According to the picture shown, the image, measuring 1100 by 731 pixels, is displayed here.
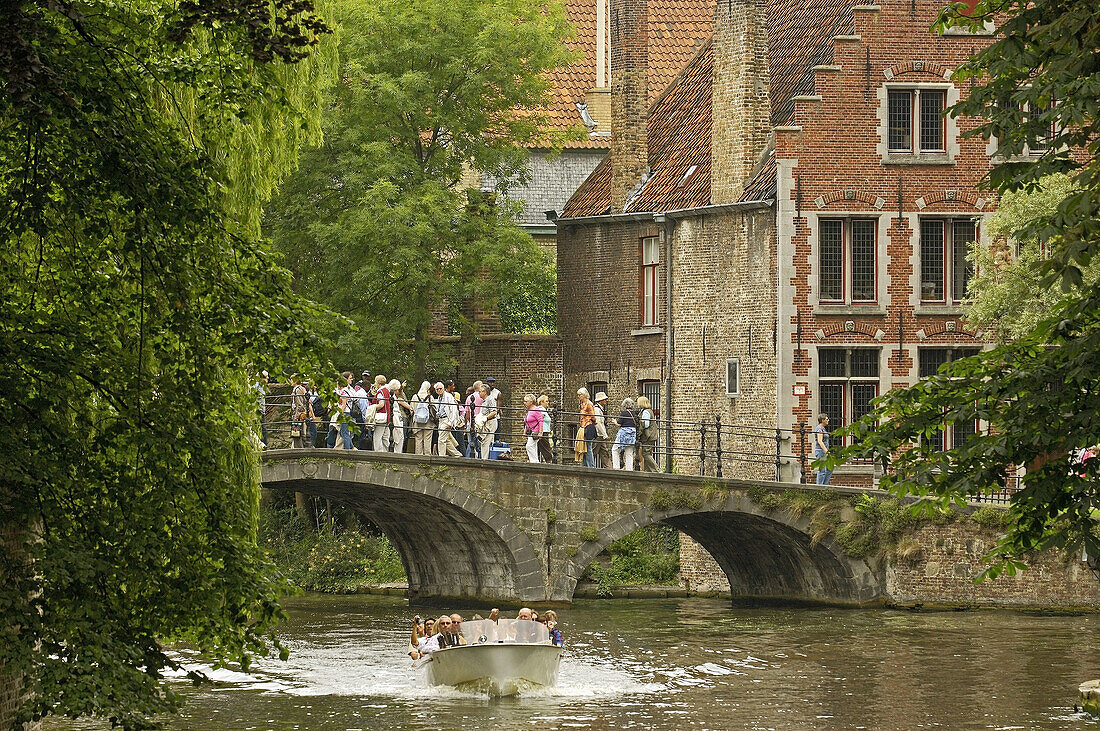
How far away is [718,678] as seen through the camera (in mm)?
21688

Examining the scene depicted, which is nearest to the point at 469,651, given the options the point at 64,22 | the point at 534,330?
the point at 64,22

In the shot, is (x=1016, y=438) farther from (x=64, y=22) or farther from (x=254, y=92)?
(x=64, y=22)

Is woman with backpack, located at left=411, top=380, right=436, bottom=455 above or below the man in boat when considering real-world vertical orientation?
above

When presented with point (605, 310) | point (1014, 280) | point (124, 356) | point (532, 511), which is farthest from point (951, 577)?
point (124, 356)

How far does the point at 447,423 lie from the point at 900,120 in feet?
33.6

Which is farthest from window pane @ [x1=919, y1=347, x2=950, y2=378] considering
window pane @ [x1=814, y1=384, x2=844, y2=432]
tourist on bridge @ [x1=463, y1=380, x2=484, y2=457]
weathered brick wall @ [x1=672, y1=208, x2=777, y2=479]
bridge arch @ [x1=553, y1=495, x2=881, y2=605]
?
tourist on bridge @ [x1=463, y1=380, x2=484, y2=457]

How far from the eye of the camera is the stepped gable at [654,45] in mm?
40156

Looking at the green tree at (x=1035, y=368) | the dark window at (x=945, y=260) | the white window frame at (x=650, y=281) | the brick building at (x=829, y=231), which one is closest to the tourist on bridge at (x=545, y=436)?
the brick building at (x=829, y=231)

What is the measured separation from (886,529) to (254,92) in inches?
794

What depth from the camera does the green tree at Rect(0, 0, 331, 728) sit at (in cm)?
950

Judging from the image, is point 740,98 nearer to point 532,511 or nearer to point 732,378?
point 732,378

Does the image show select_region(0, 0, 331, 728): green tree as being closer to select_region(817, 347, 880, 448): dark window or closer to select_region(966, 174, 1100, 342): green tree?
select_region(966, 174, 1100, 342): green tree

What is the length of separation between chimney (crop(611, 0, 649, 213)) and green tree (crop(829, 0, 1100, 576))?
867 inches

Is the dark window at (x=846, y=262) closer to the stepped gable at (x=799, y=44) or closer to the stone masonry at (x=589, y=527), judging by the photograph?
the stepped gable at (x=799, y=44)
